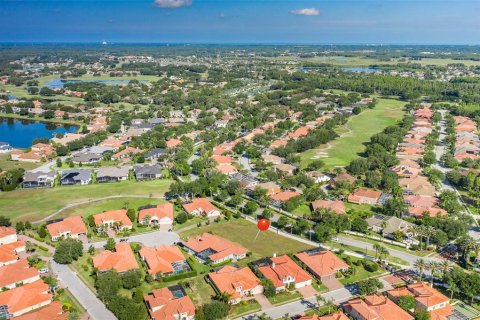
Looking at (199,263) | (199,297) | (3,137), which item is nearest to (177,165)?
(199,263)

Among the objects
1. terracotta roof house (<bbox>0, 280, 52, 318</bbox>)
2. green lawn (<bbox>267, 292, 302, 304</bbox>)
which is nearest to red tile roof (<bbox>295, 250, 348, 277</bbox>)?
green lawn (<bbox>267, 292, 302, 304</bbox>)

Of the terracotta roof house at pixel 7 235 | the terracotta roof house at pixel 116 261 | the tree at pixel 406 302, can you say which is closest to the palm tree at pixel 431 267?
the tree at pixel 406 302

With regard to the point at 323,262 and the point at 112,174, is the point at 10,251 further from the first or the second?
the point at 323,262

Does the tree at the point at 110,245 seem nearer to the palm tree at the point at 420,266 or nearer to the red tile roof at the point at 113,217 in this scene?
the red tile roof at the point at 113,217

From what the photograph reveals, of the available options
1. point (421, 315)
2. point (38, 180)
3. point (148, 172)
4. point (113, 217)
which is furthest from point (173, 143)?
point (421, 315)

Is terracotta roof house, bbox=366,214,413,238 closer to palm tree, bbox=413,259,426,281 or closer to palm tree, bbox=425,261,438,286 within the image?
palm tree, bbox=425,261,438,286
